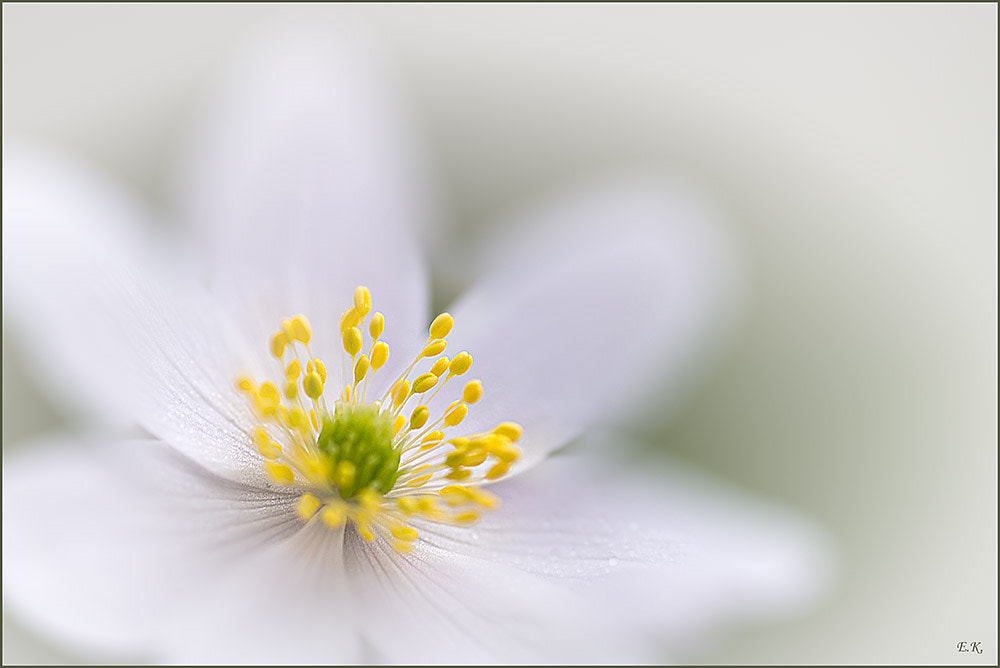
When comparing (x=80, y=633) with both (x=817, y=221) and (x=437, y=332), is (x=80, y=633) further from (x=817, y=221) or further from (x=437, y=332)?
(x=817, y=221)

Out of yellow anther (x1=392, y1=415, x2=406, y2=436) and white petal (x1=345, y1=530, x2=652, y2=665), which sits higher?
yellow anther (x1=392, y1=415, x2=406, y2=436)

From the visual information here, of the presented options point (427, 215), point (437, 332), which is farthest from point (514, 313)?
point (427, 215)

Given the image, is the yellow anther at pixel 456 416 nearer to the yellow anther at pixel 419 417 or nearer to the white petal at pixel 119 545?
the yellow anther at pixel 419 417

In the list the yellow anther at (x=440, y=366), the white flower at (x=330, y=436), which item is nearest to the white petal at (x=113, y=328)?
the white flower at (x=330, y=436)

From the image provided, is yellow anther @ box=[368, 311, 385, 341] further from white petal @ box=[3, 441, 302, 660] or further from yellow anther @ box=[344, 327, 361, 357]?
white petal @ box=[3, 441, 302, 660]

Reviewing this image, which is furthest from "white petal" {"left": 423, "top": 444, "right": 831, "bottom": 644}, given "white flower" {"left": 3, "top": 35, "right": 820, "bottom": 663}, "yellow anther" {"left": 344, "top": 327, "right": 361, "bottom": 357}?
"yellow anther" {"left": 344, "top": 327, "right": 361, "bottom": 357}
